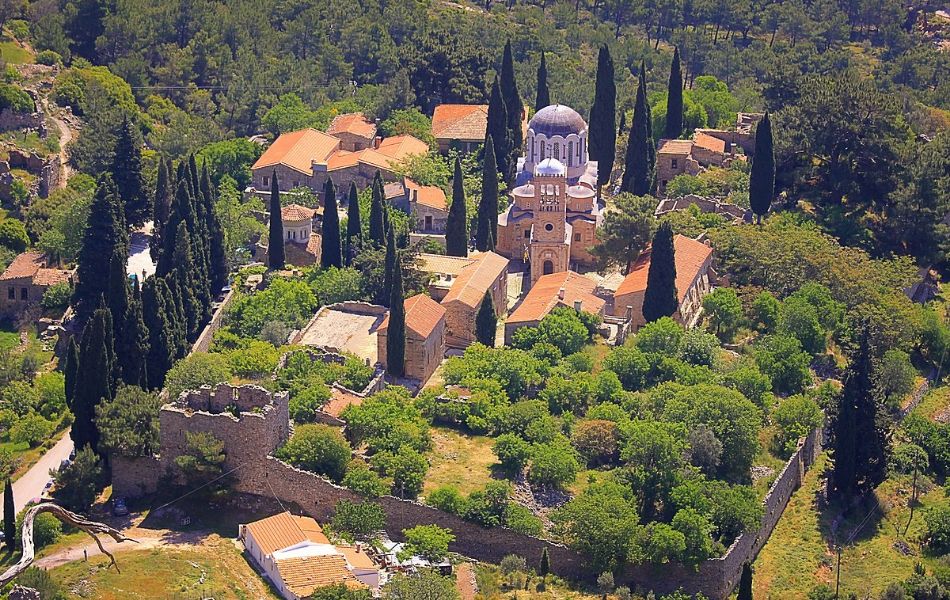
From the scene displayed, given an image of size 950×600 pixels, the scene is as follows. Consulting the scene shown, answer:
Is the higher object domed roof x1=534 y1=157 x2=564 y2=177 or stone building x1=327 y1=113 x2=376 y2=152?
domed roof x1=534 y1=157 x2=564 y2=177

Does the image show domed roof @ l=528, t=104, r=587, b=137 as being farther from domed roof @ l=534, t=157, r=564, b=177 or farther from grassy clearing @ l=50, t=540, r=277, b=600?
grassy clearing @ l=50, t=540, r=277, b=600

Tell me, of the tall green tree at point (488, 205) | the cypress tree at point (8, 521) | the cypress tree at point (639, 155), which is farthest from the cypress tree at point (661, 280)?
the cypress tree at point (8, 521)

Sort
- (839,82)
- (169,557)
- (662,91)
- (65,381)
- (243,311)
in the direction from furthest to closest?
(662,91) → (839,82) → (243,311) → (65,381) → (169,557)

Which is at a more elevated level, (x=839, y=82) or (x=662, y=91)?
(x=839, y=82)

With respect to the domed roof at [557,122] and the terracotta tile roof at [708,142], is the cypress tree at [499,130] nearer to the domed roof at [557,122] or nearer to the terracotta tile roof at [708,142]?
the domed roof at [557,122]

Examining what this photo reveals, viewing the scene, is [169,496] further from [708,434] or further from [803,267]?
[803,267]

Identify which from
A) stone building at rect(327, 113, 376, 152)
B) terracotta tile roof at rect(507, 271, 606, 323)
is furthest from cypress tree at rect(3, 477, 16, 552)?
stone building at rect(327, 113, 376, 152)

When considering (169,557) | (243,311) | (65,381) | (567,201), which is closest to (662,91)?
(567,201)
